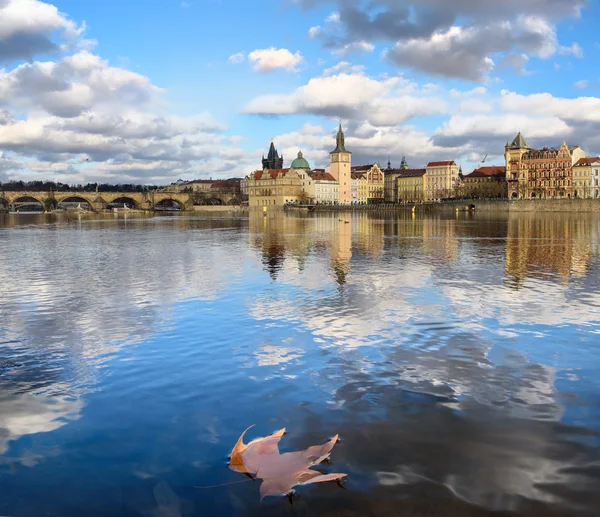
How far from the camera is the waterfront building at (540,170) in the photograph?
160125 millimetres

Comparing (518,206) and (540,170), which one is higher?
(540,170)

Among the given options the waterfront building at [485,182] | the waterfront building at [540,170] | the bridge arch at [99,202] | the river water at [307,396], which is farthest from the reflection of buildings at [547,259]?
the bridge arch at [99,202]

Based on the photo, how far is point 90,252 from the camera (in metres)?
30.8

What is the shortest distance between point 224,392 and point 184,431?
1.36 metres

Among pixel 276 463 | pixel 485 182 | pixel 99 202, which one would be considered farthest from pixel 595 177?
pixel 276 463

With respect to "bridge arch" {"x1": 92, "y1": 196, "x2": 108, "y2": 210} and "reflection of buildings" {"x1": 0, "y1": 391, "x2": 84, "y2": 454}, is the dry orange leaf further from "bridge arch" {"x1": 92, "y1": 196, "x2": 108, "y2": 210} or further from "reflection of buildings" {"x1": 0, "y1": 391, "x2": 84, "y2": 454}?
"bridge arch" {"x1": 92, "y1": 196, "x2": 108, "y2": 210}

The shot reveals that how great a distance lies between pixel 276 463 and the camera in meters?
5.99

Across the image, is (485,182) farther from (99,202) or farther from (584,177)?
(99,202)

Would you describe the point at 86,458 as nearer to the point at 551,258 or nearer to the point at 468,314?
the point at 468,314

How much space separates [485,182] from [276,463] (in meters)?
197

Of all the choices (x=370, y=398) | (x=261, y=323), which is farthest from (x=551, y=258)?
(x=370, y=398)

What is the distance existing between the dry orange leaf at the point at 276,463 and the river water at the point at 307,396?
12 centimetres

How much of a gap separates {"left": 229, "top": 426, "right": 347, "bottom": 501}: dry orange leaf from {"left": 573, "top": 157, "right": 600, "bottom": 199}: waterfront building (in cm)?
16792

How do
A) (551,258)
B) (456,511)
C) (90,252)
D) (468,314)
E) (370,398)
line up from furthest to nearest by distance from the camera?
(90,252) → (551,258) → (468,314) → (370,398) → (456,511)
